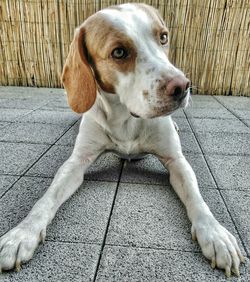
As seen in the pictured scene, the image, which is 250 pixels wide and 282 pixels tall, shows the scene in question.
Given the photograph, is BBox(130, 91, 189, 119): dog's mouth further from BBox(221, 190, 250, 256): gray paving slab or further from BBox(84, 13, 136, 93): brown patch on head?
BBox(221, 190, 250, 256): gray paving slab

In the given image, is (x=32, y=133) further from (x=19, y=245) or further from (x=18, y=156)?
(x=19, y=245)

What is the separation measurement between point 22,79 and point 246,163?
3.59 meters

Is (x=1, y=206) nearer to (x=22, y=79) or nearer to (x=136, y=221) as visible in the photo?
(x=136, y=221)

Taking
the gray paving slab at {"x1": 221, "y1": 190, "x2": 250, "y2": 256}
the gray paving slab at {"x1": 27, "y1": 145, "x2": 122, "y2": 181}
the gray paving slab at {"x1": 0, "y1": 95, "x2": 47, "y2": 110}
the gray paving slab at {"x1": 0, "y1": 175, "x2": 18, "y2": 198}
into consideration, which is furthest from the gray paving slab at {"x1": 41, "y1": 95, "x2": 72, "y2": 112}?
the gray paving slab at {"x1": 221, "y1": 190, "x2": 250, "y2": 256}

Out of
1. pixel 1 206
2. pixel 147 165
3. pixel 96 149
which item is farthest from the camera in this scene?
pixel 147 165

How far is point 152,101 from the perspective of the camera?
137 cm

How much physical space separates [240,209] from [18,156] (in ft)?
4.63

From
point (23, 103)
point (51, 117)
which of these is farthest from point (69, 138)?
point (23, 103)

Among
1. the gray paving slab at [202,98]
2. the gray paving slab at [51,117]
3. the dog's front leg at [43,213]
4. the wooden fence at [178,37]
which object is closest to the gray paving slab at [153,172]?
the dog's front leg at [43,213]

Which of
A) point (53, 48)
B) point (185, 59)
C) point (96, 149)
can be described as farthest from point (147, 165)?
point (53, 48)

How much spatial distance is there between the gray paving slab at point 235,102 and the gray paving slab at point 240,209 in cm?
213

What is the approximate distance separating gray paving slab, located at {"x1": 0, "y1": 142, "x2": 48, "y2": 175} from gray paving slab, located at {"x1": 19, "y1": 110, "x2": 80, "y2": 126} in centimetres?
63

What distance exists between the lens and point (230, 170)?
6.11 feet

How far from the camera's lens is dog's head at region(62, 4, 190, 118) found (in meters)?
1.35
